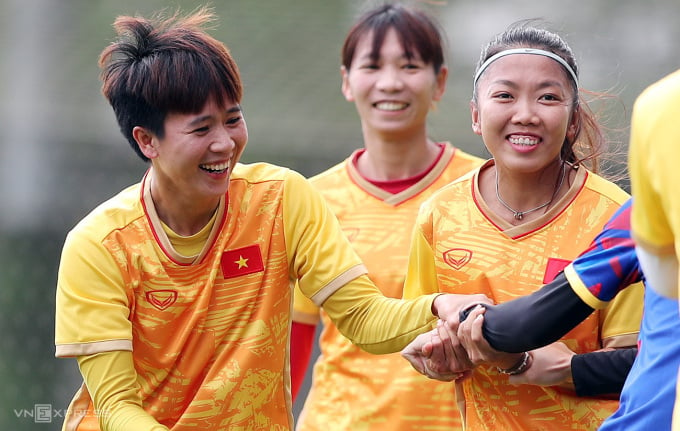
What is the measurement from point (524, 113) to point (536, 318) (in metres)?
0.64

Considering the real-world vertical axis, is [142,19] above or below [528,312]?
above

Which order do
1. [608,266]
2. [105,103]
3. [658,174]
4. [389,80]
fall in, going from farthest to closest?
1. [105,103]
2. [389,80]
3. [608,266]
4. [658,174]

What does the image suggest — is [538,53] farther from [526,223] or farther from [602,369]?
[602,369]

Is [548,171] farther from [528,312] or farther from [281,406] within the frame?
[281,406]

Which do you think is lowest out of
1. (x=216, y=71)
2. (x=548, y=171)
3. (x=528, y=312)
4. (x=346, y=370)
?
(x=346, y=370)

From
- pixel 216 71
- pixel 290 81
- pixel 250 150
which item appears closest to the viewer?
pixel 216 71

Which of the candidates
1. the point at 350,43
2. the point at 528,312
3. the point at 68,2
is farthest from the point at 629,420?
the point at 68,2

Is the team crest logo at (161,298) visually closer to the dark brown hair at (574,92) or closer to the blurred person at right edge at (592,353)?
the blurred person at right edge at (592,353)

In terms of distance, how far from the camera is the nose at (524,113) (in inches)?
123

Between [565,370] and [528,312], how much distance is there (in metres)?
0.32

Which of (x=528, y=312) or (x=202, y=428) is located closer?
(x=528, y=312)

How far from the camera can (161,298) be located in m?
3.26

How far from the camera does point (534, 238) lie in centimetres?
319

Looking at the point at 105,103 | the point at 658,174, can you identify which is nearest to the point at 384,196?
the point at 658,174
